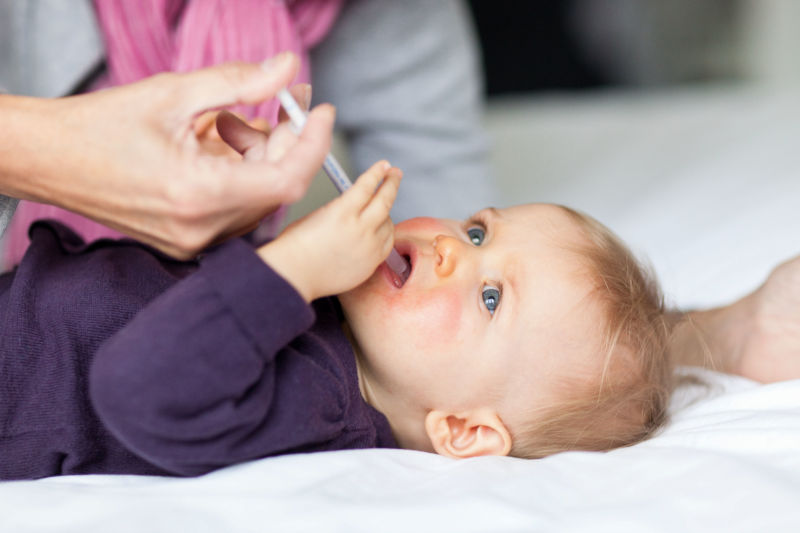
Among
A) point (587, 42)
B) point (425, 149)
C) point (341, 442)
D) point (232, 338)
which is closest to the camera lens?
point (232, 338)

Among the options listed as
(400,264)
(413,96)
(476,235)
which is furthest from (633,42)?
(400,264)

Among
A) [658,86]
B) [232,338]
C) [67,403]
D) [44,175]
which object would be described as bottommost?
[658,86]

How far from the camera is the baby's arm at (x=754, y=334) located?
978 millimetres

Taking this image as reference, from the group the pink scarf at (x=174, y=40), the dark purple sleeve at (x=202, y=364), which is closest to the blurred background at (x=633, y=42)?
the pink scarf at (x=174, y=40)

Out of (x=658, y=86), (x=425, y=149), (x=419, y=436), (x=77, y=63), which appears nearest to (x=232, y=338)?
(x=419, y=436)

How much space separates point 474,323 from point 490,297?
0.12ft

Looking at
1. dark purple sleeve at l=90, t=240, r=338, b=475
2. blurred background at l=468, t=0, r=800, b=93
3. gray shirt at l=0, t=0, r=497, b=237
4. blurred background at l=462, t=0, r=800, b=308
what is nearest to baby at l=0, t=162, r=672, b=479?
dark purple sleeve at l=90, t=240, r=338, b=475

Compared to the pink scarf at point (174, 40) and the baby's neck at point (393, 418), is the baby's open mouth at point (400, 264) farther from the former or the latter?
the pink scarf at point (174, 40)

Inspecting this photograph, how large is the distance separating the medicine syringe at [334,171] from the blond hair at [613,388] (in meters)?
0.19

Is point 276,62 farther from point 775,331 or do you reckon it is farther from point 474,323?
point 775,331

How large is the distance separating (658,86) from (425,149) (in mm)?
2483

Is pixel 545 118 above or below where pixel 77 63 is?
below

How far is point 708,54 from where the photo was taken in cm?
354

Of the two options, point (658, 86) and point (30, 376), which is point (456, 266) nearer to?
point (30, 376)
